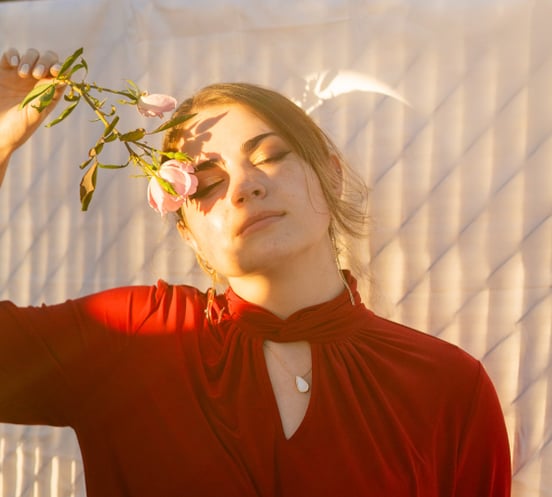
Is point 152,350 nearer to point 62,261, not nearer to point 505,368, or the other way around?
point 62,261

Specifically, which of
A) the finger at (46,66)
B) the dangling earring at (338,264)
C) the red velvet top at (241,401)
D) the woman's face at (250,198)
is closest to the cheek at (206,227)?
the woman's face at (250,198)

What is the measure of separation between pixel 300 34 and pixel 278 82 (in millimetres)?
Result: 95

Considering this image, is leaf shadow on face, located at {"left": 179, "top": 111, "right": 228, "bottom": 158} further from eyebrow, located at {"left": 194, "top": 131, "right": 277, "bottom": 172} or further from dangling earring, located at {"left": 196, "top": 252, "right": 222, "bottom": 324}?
dangling earring, located at {"left": 196, "top": 252, "right": 222, "bottom": 324}

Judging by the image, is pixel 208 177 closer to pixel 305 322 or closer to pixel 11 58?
pixel 305 322

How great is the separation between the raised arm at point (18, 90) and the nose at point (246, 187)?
338 mm

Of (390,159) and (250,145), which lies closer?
(250,145)

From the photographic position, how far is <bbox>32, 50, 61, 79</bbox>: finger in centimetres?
128

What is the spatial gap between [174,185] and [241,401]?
0.34 metres

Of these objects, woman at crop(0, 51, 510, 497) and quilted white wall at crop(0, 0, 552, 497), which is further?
quilted white wall at crop(0, 0, 552, 497)

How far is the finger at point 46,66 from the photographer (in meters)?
1.28

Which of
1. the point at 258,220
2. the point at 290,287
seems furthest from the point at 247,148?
the point at 290,287

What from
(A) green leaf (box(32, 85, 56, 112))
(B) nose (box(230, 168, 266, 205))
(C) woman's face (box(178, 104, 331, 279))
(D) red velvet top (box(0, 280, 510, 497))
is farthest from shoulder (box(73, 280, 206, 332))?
(A) green leaf (box(32, 85, 56, 112))

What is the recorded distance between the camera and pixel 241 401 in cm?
122

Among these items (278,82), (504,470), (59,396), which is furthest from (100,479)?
(278,82)
